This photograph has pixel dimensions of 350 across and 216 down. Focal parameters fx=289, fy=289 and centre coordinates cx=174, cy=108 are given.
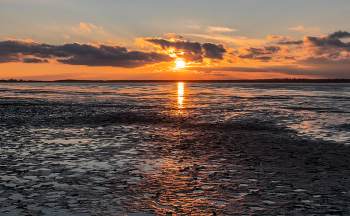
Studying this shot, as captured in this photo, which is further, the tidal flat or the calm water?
the calm water

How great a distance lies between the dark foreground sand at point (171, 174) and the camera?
5684mm

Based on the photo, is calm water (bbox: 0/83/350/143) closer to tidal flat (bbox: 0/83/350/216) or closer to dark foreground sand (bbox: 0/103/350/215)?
tidal flat (bbox: 0/83/350/216)

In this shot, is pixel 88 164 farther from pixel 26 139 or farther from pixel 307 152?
pixel 307 152

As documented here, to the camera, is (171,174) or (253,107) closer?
(171,174)

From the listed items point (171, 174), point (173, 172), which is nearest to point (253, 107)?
point (173, 172)

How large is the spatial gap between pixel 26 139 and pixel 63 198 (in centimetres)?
768

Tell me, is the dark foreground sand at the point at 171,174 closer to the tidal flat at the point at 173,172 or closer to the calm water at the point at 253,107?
the tidal flat at the point at 173,172

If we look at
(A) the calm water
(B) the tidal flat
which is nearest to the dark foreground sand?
(B) the tidal flat

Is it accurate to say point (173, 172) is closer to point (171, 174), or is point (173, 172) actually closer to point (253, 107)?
point (171, 174)

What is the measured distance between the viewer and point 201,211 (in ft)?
17.9

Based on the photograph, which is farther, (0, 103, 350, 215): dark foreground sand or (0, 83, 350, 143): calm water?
(0, 83, 350, 143): calm water

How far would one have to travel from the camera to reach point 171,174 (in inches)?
306

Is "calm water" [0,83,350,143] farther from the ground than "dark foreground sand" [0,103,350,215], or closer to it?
farther from the ground

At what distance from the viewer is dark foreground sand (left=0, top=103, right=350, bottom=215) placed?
5.68 m
